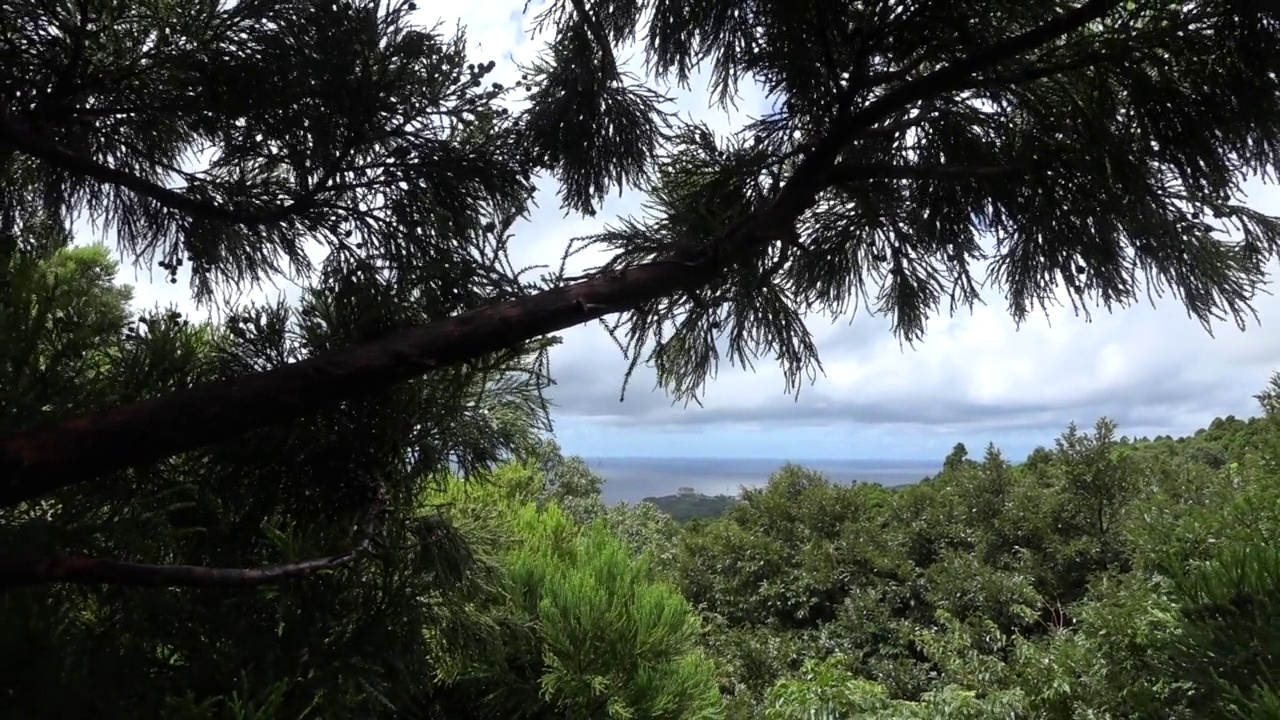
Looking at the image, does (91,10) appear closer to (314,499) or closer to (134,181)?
(134,181)

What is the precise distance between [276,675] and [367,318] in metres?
0.45

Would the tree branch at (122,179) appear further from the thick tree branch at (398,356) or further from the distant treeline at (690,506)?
the distant treeline at (690,506)

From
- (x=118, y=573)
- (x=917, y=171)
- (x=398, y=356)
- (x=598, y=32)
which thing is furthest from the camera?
(x=598, y=32)

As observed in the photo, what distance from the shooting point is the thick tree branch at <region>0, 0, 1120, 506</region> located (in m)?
0.62

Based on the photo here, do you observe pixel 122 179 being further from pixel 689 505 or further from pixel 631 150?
pixel 689 505

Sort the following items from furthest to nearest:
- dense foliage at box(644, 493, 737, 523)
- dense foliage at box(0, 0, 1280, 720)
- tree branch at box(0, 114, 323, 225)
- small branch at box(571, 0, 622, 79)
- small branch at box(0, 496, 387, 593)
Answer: dense foliage at box(644, 493, 737, 523), small branch at box(571, 0, 622, 79), tree branch at box(0, 114, 323, 225), dense foliage at box(0, 0, 1280, 720), small branch at box(0, 496, 387, 593)

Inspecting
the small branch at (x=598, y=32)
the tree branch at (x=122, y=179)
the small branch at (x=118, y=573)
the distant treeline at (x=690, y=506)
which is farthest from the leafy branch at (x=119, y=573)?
the distant treeline at (x=690, y=506)

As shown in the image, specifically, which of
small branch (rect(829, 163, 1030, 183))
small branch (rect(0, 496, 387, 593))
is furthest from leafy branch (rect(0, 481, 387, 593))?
small branch (rect(829, 163, 1030, 183))

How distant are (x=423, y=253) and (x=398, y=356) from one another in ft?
1.26

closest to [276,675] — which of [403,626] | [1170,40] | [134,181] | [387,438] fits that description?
[403,626]

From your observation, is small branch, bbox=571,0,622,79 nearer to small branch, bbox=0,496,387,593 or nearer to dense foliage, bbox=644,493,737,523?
small branch, bbox=0,496,387,593

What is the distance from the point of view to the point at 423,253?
43.4 inches

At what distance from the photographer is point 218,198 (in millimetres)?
1211

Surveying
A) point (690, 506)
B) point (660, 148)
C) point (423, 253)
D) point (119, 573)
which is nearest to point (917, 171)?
point (660, 148)
